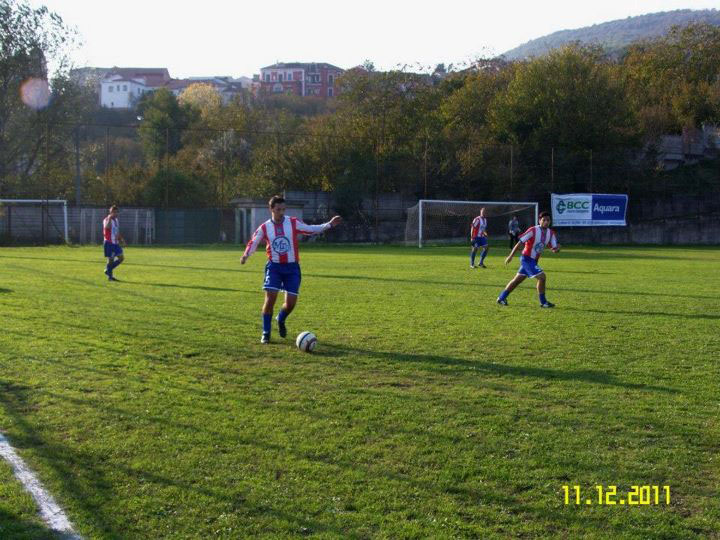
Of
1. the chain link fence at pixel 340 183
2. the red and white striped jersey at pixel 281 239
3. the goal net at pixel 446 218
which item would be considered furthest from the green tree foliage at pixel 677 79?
the red and white striped jersey at pixel 281 239

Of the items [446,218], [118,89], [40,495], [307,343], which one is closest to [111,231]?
[307,343]

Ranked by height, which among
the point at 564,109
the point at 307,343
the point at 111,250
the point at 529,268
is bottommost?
the point at 307,343

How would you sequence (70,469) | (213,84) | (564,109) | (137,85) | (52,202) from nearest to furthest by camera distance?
(70,469)
(52,202)
(564,109)
(137,85)
(213,84)

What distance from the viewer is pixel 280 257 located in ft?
31.8

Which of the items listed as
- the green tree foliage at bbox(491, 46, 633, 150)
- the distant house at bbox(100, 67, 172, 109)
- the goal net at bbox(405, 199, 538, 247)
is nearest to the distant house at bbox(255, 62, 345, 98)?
the distant house at bbox(100, 67, 172, 109)

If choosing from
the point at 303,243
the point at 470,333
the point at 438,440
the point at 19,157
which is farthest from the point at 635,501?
the point at 19,157

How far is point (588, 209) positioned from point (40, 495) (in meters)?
41.8

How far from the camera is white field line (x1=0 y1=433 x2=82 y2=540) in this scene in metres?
4.10

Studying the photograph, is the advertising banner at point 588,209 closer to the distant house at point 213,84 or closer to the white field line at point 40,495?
the white field line at point 40,495

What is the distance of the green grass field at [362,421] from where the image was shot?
4.28 metres

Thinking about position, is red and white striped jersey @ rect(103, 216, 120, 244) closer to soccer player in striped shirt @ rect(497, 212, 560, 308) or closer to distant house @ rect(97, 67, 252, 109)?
soccer player in striped shirt @ rect(497, 212, 560, 308)

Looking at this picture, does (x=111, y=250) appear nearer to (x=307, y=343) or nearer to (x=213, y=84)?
(x=307, y=343)

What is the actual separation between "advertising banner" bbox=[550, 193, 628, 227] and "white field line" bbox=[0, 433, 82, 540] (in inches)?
1614

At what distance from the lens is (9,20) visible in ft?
150
